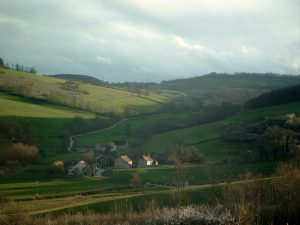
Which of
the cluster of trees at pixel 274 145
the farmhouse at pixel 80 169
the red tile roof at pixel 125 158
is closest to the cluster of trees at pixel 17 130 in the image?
the farmhouse at pixel 80 169

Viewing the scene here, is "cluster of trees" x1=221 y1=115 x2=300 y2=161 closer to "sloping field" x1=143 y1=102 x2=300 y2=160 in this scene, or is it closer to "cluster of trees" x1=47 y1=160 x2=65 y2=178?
"sloping field" x1=143 y1=102 x2=300 y2=160

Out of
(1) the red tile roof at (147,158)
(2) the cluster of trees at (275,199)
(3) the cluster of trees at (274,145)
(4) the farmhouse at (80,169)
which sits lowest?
(4) the farmhouse at (80,169)

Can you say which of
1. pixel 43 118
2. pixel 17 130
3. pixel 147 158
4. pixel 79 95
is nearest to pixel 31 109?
pixel 43 118

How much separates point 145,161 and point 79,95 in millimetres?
73706

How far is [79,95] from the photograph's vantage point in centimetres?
16100

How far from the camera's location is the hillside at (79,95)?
145875 millimetres

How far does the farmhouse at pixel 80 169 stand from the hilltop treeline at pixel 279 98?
6178 cm

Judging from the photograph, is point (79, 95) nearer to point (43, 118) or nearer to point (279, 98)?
point (43, 118)

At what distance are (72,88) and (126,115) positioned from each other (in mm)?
34635

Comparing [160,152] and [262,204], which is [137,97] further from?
[262,204]

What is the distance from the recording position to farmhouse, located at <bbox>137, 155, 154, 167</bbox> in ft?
307

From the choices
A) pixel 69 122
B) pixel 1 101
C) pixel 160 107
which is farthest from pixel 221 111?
pixel 1 101

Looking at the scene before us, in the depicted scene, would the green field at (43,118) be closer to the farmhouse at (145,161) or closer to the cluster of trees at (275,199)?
the farmhouse at (145,161)

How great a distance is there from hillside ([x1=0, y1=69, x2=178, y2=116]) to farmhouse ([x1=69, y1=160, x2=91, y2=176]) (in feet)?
182
